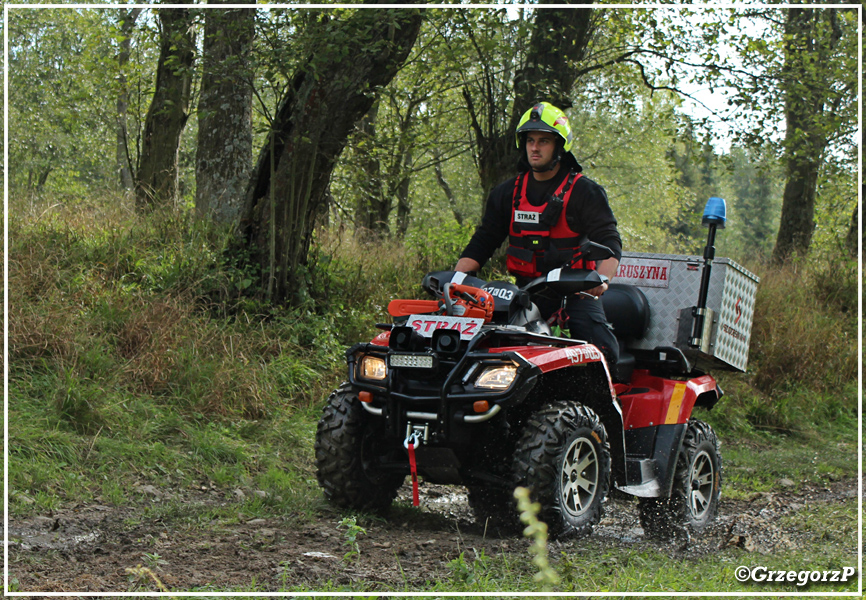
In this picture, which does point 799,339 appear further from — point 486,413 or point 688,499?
point 486,413

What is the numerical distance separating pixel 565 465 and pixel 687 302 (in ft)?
6.15

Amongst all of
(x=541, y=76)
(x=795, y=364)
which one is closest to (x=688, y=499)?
(x=541, y=76)

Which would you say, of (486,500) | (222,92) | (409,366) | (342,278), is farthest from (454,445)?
(222,92)

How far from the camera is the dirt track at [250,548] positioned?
141 inches

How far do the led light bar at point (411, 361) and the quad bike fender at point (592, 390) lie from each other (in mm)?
664

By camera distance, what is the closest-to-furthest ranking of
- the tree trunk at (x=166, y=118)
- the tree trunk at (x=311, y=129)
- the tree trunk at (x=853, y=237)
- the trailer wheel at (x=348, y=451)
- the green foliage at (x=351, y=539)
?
the green foliage at (x=351, y=539) < the trailer wheel at (x=348, y=451) < the tree trunk at (x=311, y=129) < the tree trunk at (x=166, y=118) < the tree trunk at (x=853, y=237)

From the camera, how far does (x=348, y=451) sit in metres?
4.59

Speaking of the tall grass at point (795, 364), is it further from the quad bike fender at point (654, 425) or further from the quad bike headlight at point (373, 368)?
the quad bike headlight at point (373, 368)

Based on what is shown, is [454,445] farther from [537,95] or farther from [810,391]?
[810,391]

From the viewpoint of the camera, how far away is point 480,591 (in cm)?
346

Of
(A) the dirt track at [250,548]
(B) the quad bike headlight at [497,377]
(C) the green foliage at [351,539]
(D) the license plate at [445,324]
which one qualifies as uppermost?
(D) the license plate at [445,324]

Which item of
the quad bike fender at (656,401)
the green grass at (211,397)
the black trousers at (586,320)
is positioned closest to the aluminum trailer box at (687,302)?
the quad bike fender at (656,401)

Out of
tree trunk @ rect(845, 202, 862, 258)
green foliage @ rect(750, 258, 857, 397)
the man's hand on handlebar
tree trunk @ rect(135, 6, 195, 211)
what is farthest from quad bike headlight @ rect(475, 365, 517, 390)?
tree trunk @ rect(845, 202, 862, 258)

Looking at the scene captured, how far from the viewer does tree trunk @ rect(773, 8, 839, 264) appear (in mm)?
11695
